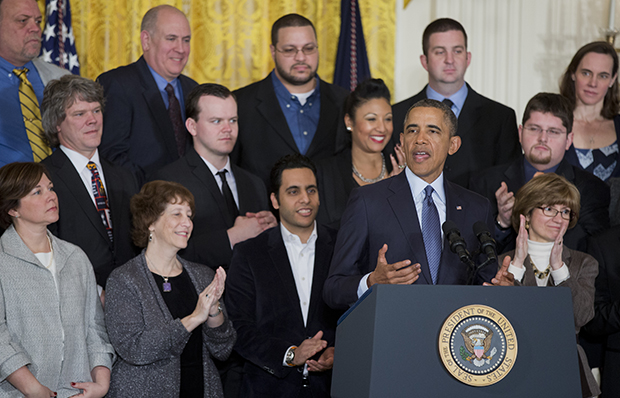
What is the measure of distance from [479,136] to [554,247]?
1.35 m

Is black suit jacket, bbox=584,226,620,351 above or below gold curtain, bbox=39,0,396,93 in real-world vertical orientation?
below

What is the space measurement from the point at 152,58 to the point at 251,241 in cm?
157

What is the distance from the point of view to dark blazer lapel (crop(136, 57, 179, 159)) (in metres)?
4.31

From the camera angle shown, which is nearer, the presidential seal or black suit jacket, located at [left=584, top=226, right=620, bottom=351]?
the presidential seal

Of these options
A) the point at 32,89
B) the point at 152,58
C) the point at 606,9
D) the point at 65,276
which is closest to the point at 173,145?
the point at 152,58

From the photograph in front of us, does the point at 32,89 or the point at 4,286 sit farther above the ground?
the point at 32,89

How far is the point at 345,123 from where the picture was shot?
443 centimetres

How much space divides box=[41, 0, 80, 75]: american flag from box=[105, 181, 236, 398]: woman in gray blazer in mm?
2172

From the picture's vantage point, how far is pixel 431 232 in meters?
2.64

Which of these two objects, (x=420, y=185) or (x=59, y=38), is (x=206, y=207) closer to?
(x=420, y=185)

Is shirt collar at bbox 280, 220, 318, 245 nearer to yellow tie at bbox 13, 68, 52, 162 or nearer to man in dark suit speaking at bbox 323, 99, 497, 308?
man in dark suit speaking at bbox 323, 99, 497, 308

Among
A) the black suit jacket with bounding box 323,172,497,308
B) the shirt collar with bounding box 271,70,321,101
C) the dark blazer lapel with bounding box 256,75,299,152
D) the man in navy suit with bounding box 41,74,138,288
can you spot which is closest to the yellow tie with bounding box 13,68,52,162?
the man in navy suit with bounding box 41,74,138,288

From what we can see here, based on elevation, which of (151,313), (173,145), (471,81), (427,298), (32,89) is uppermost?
(471,81)

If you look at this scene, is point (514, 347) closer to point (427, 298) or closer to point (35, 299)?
point (427, 298)
